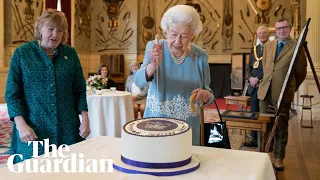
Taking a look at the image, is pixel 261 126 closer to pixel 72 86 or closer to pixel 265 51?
pixel 265 51

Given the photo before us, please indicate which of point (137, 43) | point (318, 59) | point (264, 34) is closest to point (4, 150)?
point (264, 34)

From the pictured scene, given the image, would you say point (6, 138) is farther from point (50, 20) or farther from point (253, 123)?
point (50, 20)

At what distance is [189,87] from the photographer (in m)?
1.91

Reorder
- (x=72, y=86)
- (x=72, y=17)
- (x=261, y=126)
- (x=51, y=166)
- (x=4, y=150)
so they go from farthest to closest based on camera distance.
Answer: (x=72, y=17) < (x=4, y=150) < (x=261, y=126) < (x=72, y=86) < (x=51, y=166)

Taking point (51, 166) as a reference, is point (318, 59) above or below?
above

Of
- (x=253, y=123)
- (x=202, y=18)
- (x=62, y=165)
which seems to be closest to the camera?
(x=62, y=165)

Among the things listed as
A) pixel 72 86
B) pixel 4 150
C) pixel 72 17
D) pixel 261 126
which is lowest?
pixel 4 150

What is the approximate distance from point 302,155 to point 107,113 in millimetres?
2785

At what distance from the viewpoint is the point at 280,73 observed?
3838mm

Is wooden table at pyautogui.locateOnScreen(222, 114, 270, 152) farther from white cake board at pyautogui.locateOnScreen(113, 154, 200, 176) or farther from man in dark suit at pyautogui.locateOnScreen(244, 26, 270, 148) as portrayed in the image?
white cake board at pyautogui.locateOnScreen(113, 154, 200, 176)

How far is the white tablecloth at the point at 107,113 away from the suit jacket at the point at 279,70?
2.00 m

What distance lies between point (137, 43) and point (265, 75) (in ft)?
30.8

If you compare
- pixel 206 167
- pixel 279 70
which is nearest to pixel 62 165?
pixel 206 167

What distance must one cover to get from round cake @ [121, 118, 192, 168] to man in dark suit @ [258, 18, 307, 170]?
2.87m
